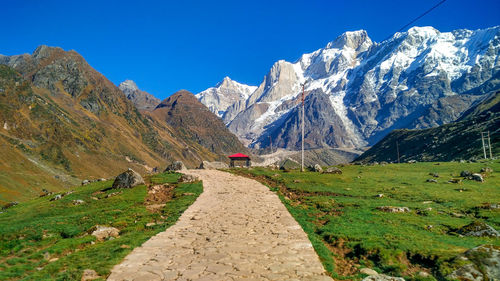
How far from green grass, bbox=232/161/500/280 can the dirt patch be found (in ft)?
38.1

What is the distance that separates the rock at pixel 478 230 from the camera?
18.2 meters

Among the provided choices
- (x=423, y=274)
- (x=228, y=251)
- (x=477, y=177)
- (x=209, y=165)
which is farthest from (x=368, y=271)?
(x=209, y=165)

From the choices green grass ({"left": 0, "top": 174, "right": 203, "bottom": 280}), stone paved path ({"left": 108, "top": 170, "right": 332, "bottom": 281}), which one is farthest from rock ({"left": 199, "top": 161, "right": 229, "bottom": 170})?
stone paved path ({"left": 108, "top": 170, "right": 332, "bottom": 281})

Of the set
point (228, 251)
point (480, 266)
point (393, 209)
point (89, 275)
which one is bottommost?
point (89, 275)

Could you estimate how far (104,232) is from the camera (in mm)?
19969

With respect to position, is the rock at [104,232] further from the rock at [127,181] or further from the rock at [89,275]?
the rock at [127,181]

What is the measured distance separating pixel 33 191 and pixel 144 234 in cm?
11148

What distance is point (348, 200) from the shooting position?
30188 mm

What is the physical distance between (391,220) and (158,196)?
→ 23.1 m

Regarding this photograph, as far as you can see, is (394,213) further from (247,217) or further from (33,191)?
(33,191)

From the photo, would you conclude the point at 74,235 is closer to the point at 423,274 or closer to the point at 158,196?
the point at 158,196

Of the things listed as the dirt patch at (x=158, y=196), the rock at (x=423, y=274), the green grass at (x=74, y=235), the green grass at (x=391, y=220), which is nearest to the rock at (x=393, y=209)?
the green grass at (x=391, y=220)

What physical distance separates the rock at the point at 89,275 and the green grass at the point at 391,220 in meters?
9.19

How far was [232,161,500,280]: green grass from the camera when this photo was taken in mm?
14234
